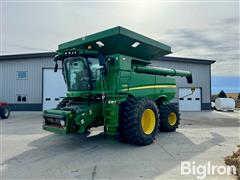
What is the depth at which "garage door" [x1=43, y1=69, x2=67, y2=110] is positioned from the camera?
757 inches

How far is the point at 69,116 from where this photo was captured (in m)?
6.11

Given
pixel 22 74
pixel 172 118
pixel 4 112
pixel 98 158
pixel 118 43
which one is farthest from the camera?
pixel 22 74

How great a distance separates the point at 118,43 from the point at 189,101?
15.5m

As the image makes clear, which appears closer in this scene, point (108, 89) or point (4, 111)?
point (108, 89)

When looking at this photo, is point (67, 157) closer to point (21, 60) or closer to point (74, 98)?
point (74, 98)

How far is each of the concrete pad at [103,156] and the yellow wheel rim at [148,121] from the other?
0.54m

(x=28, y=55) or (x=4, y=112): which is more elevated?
(x=28, y=55)

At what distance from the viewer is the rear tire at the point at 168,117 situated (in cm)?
912

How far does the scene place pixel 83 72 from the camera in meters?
7.12

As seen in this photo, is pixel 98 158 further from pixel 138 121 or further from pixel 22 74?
pixel 22 74

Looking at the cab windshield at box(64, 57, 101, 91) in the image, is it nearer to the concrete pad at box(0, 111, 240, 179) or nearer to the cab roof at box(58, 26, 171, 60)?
the cab roof at box(58, 26, 171, 60)

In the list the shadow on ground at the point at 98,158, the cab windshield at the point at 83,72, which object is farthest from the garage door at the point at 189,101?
the cab windshield at the point at 83,72

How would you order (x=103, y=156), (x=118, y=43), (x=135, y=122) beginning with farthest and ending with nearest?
(x=118, y=43)
(x=135, y=122)
(x=103, y=156)

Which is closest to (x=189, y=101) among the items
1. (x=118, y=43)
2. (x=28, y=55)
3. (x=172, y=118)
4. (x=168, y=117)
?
(x=172, y=118)
